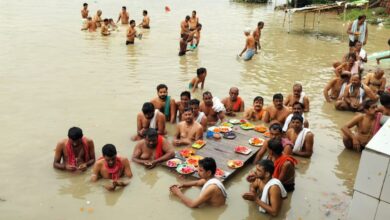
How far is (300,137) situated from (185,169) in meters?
2.16

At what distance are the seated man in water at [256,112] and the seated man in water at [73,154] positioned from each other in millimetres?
3841

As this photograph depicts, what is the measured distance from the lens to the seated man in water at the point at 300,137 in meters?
6.54

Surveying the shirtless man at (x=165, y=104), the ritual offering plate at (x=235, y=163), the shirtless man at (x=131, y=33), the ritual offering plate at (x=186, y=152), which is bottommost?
the ritual offering plate at (x=235, y=163)

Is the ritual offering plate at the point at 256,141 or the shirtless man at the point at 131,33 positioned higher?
the shirtless man at the point at 131,33

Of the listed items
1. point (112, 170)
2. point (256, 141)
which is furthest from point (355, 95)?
point (112, 170)

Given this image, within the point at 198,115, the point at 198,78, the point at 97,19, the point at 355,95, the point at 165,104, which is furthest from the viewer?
the point at 97,19

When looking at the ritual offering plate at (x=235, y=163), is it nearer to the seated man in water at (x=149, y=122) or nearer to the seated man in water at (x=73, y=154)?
the seated man in water at (x=149, y=122)

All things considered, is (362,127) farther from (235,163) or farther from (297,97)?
(235,163)

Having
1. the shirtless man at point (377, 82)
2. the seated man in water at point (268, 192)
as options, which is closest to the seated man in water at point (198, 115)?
the seated man in water at point (268, 192)

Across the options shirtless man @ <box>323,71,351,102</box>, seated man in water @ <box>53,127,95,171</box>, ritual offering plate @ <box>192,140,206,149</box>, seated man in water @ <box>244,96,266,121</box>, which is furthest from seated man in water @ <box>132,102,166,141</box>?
shirtless man @ <box>323,71,351,102</box>

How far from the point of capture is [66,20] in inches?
836

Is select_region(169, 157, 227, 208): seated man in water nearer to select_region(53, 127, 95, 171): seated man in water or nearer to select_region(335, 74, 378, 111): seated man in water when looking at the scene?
select_region(53, 127, 95, 171): seated man in water

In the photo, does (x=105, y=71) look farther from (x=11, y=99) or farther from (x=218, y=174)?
(x=218, y=174)

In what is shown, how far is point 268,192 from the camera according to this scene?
493 centimetres
